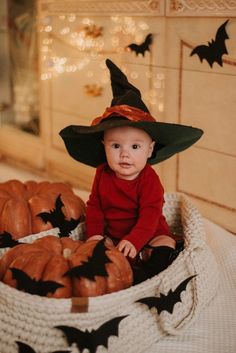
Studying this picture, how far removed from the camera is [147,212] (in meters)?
1.25

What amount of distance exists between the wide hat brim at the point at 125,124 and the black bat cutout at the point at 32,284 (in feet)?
1.25

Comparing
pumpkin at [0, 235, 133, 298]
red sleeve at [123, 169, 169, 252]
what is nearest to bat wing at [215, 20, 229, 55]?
red sleeve at [123, 169, 169, 252]

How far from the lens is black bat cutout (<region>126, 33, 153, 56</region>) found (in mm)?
1827

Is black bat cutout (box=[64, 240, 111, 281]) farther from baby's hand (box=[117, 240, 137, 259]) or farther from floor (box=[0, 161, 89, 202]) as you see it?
floor (box=[0, 161, 89, 202])

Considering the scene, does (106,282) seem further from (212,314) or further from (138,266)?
(212,314)

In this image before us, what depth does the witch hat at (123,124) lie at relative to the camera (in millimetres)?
1189

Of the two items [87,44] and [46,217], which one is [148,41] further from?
[46,217]

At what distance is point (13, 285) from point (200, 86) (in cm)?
101

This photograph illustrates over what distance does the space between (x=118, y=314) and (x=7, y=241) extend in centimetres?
41

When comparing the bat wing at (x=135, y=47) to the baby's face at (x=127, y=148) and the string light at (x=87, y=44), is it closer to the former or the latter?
the string light at (x=87, y=44)

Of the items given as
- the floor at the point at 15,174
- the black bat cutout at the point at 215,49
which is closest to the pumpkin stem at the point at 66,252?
the black bat cutout at the point at 215,49

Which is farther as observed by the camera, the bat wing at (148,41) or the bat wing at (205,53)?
the bat wing at (148,41)

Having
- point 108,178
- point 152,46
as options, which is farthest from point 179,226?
point 152,46

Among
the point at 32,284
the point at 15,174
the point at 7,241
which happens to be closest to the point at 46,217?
the point at 7,241
